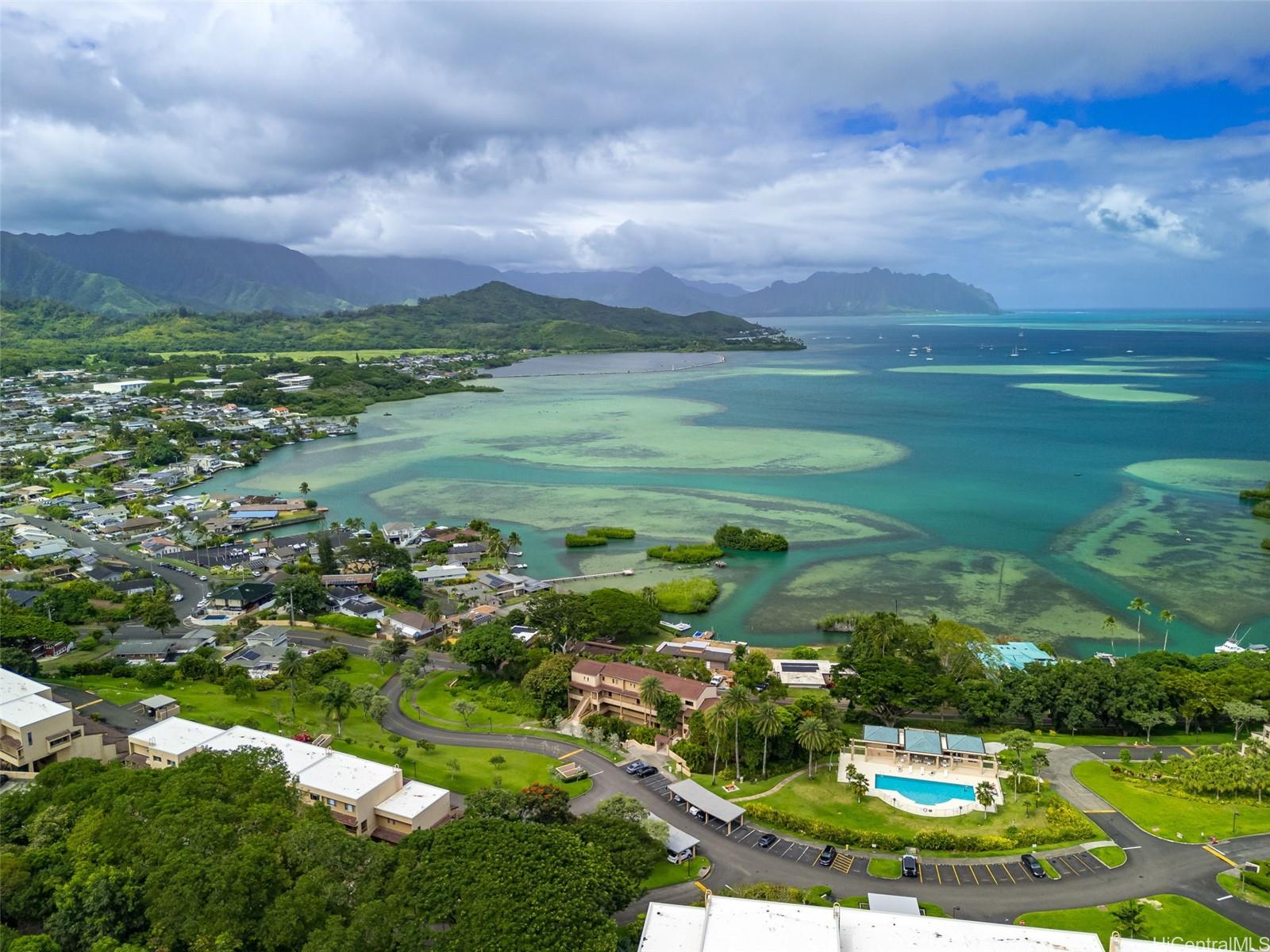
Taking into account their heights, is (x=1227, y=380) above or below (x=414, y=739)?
above

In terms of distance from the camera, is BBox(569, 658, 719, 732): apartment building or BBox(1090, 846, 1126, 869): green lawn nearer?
BBox(1090, 846, 1126, 869): green lawn

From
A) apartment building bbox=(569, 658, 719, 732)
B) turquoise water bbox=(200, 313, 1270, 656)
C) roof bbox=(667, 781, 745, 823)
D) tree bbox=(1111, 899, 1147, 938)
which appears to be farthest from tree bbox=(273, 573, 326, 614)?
tree bbox=(1111, 899, 1147, 938)

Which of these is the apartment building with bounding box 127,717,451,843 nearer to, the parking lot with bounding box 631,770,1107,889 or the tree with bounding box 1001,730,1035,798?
the parking lot with bounding box 631,770,1107,889

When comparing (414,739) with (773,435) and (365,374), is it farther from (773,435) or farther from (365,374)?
(365,374)

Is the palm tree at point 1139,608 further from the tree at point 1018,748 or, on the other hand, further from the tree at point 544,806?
the tree at point 544,806

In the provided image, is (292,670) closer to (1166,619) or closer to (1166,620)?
(1166,619)

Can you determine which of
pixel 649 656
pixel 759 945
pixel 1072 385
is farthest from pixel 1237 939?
pixel 1072 385

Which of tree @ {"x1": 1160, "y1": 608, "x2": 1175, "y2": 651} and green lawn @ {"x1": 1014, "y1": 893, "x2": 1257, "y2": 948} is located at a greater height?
tree @ {"x1": 1160, "y1": 608, "x2": 1175, "y2": 651}
